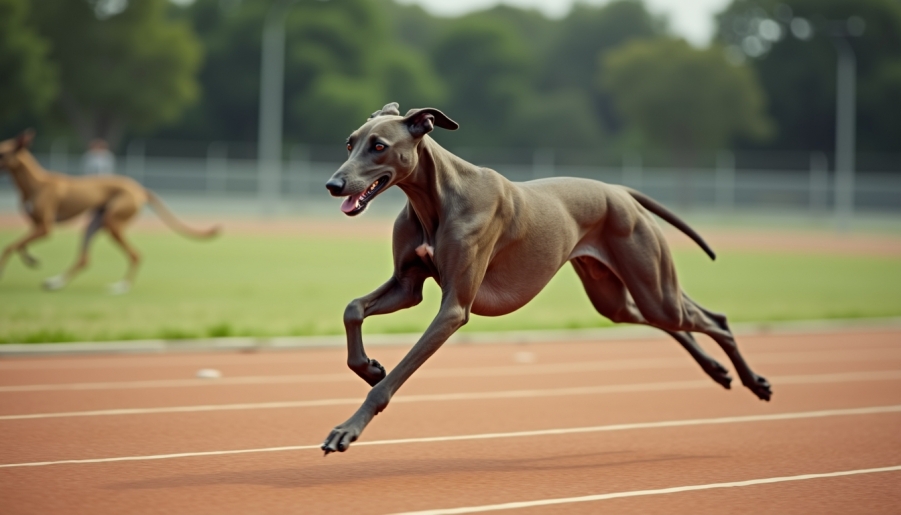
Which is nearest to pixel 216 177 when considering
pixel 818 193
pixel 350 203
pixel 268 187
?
pixel 268 187

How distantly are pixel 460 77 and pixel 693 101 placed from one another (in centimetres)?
2378

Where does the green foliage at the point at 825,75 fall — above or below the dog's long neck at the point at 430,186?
above

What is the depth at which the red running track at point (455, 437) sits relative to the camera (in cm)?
577

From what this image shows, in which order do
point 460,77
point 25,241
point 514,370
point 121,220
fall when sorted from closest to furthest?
point 514,370, point 25,241, point 121,220, point 460,77

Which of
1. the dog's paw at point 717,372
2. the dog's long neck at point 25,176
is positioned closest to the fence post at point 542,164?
the dog's long neck at point 25,176

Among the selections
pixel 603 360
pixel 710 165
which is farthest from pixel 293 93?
pixel 603 360

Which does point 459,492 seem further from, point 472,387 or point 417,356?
point 472,387

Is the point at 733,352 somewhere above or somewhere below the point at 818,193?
below

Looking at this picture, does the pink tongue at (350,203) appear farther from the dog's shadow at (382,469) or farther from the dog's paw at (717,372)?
the dog's paw at (717,372)

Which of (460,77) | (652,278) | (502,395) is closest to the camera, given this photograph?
(652,278)

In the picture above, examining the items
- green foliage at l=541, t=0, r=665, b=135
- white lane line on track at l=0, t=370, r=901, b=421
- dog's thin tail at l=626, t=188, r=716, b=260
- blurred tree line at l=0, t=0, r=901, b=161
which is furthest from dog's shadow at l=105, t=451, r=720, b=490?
green foliage at l=541, t=0, r=665, b=135

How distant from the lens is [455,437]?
756 cm

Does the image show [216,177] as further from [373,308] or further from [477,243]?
[477,243]

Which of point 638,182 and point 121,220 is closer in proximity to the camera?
point 121,220
